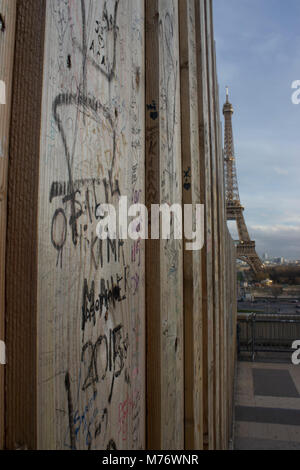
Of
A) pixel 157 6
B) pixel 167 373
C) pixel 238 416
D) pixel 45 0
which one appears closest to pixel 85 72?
pixel 45 0

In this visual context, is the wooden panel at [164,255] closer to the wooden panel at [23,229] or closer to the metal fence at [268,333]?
the wooden panel at [23,229]

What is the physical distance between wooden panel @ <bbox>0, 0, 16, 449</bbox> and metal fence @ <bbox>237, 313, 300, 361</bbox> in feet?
50.9

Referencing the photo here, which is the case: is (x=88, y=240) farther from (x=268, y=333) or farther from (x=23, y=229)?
(x=268, y=333)

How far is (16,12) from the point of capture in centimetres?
63

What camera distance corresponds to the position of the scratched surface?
2.18 feet

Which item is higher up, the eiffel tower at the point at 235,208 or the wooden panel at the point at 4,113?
the eiffel tower at the point at 235,208

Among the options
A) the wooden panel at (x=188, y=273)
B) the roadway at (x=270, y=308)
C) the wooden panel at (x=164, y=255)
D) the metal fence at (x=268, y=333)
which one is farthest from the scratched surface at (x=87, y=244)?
the roadway at (x=270, y=308)

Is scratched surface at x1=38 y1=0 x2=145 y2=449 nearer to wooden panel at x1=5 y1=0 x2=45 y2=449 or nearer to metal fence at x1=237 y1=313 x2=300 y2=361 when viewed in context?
wooden panel at x1=5 y1=0 x2=45 y2=449

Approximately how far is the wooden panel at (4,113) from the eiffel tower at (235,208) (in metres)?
36.6

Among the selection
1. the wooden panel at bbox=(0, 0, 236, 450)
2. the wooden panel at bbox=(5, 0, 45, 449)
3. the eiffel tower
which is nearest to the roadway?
the eiffel tower

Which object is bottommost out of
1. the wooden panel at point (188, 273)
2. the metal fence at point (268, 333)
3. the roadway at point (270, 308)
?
the roadway at point (270, 308)

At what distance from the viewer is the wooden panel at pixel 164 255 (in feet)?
4.18

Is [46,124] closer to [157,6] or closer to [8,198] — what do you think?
[8,198]

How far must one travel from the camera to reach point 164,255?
1398 mm
